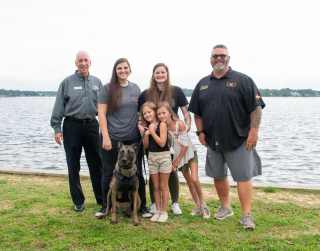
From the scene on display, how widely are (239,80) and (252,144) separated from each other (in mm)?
957

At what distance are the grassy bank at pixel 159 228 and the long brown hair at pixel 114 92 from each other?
1.80 metres

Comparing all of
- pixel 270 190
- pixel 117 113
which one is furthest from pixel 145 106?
pixel 270 190

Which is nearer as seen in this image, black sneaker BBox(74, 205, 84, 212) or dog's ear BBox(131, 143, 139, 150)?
dog's ear BBox(131, 143, 139, 150)

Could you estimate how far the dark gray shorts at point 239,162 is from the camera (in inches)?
177

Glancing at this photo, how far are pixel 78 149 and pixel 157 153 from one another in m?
1.49

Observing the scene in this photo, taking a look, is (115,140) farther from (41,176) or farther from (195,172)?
(41,176)

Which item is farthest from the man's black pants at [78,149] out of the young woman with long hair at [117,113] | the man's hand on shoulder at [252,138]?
the man's hand on shoulder at [252,138]

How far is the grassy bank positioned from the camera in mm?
3854

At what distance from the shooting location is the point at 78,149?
5344mm

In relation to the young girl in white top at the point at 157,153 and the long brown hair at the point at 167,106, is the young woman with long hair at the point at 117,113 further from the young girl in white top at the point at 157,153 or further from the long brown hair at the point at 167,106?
the long brown hair at the point at 167,106

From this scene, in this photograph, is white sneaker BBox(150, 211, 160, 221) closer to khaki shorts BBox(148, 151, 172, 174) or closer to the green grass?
khaki shorts BBox(148, 151, 172, 174)

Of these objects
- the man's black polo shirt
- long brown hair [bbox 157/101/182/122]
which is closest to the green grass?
the man's black polo shirt

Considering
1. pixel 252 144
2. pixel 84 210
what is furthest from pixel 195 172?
pixel 84 210

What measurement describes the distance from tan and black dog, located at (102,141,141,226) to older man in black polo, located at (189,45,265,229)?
1.27m
